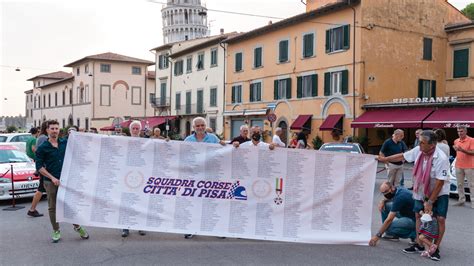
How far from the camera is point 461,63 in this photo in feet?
106

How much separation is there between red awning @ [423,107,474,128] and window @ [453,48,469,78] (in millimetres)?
7917

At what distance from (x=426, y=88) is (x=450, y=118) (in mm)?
8323

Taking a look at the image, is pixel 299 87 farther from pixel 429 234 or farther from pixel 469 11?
pixel 429 234

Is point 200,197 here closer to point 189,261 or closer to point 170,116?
point 189,261

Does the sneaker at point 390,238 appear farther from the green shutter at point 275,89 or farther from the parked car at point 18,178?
the green shutter at point 275,89

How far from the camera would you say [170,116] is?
167 ft

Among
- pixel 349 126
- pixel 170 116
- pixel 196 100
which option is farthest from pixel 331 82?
pixel 170 116

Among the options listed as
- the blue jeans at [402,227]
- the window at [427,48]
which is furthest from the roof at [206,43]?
the blue jeans at [402,227]

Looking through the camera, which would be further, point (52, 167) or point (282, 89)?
point (282, 89)

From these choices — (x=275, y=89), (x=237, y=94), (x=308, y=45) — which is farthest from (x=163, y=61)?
(x=308, y=45)

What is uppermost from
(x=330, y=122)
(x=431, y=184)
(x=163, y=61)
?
(x=163, y=61)

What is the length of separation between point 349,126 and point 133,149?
24.3 meters

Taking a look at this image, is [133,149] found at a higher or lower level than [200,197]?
higher

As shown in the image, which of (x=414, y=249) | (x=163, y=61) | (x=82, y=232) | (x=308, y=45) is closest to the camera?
(x=414, y=249)
